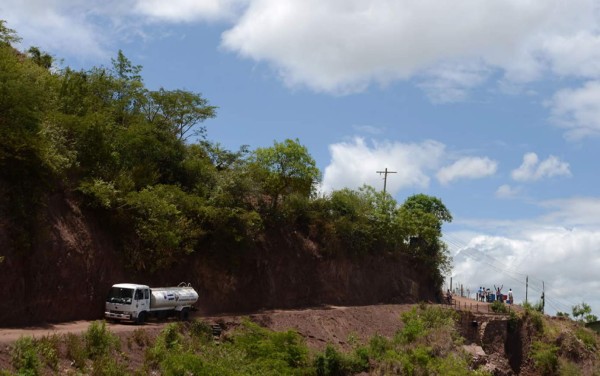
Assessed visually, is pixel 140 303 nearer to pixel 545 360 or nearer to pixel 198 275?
pixel 198 275

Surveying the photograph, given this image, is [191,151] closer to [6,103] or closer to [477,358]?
[6,103]

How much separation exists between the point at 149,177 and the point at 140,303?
30.3 ft

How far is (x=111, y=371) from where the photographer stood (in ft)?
70.8

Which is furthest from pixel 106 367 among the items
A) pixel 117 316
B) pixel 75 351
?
pixel 117 316

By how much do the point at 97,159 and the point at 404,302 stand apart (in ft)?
105

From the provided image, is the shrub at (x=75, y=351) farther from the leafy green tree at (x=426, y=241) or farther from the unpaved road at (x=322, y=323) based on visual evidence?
the leafy green tree at (x=426, y=241)

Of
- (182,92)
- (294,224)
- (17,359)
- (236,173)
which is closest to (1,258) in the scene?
(17,359)

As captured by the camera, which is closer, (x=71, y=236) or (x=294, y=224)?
(x=71, y=236)

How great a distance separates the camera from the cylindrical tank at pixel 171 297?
29.4 meters

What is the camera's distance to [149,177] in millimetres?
35344

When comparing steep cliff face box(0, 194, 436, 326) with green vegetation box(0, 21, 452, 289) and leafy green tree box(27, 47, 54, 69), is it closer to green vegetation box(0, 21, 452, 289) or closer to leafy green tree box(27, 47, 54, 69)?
green vegetation box(0, 21, 452, 289)

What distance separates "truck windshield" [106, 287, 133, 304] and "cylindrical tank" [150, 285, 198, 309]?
1354 millimetres

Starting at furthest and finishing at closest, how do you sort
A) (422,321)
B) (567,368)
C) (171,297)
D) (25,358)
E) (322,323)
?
(567,368), (422,321), (322,323), (171,297), (25,358)

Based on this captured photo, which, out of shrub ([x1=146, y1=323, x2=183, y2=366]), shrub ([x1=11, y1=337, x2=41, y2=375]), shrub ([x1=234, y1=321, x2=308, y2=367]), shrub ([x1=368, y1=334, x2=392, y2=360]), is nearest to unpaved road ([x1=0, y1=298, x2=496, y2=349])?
shrub ([x1=146, y1=323, x2=183, y2=366])
